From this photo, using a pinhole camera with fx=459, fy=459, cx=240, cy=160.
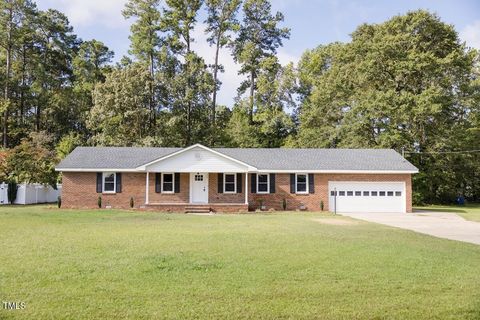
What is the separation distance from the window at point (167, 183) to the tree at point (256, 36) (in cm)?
2002

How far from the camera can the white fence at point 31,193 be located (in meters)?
30.2

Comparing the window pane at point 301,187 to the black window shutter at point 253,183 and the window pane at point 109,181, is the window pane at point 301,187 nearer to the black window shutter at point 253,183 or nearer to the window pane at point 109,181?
the black window shutter at point 253,183

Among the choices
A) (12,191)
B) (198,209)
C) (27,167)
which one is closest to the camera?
(198,209)

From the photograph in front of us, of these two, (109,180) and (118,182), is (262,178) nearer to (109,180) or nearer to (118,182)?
(118,182)

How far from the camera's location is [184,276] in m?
8.14

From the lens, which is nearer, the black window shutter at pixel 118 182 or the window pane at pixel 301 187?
the black window shutter at pixel 118 182

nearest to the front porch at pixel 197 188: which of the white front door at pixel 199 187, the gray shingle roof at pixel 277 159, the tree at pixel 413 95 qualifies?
the white front door at pixel 199 187

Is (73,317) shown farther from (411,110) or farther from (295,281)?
(411,110)

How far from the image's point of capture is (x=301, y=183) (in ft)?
96.9

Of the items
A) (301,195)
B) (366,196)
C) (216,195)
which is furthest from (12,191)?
(366,196)

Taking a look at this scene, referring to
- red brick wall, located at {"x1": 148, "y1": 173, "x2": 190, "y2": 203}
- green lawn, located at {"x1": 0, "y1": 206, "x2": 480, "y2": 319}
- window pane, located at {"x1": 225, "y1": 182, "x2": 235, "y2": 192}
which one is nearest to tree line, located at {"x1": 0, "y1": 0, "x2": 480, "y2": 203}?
red brick wall, located at {"x1": 148, "y1": 173, "x2": 190, "y2": 203}

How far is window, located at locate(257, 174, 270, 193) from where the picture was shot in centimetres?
2952

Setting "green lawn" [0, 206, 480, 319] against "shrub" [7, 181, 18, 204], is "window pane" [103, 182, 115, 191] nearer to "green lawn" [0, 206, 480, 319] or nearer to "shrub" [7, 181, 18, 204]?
"shrub" [7, 181, 18, 204]

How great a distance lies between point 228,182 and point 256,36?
23801mm
